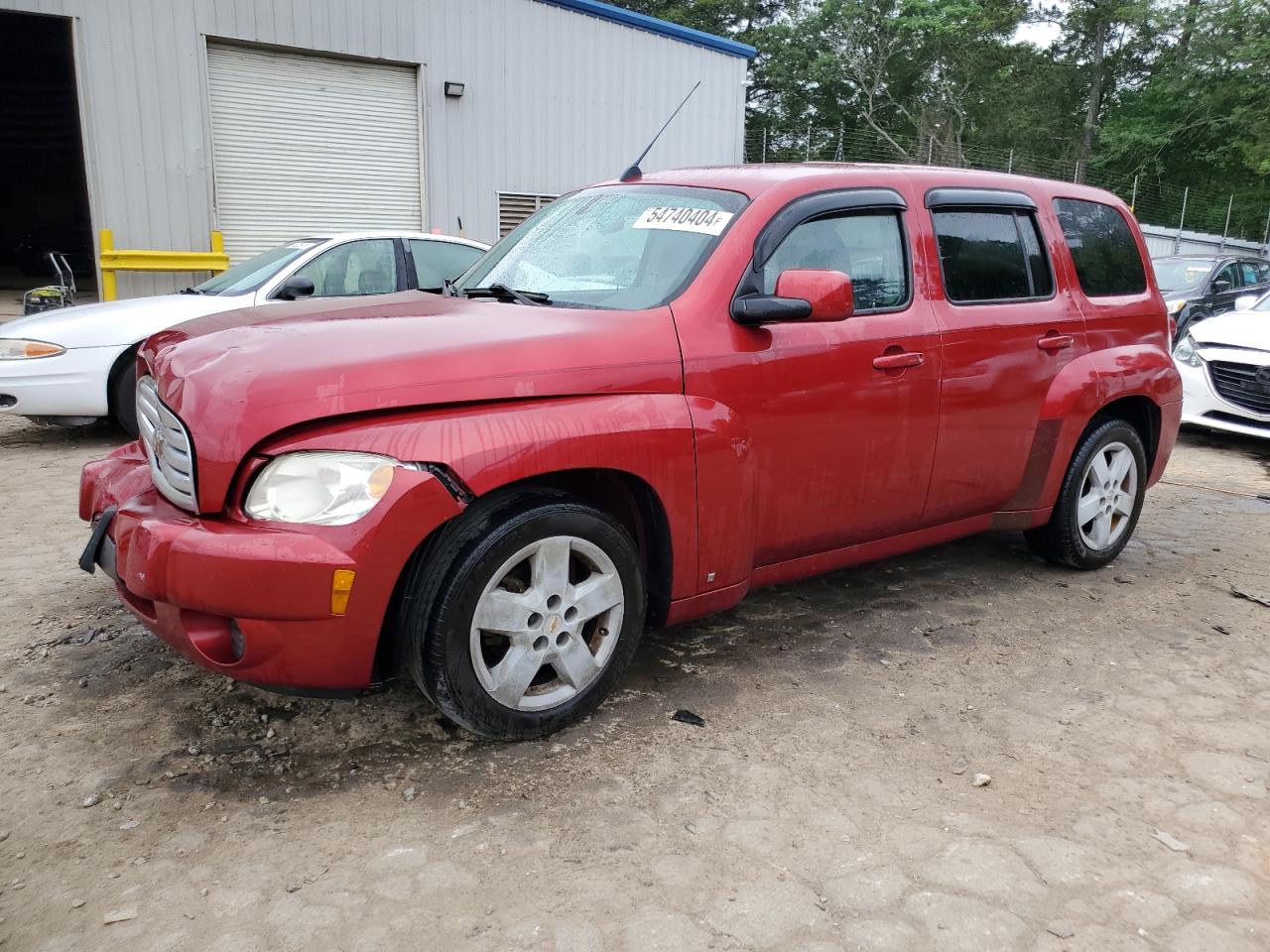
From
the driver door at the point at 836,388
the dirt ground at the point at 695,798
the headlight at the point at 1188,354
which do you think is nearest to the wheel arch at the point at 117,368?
the dirt ground at the point at 695,798

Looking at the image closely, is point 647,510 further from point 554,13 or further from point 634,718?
point 554,13

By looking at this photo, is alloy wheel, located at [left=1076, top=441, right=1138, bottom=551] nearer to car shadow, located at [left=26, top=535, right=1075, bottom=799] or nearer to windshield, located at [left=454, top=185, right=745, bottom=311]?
car shadow, located at [left=26, top=535, right=1075, bottom=799]

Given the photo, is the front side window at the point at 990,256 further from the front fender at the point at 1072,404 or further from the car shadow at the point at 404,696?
the car shadow at the point at 404,696

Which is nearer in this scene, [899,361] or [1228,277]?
[899,361]

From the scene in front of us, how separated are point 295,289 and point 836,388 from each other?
3914 mm

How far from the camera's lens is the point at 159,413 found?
2.79 metres

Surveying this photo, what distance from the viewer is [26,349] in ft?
21.0

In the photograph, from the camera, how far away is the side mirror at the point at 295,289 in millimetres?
6012

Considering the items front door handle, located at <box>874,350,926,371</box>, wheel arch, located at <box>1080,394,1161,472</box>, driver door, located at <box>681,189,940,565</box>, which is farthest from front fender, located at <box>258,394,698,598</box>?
wheel arch, located at <box>1080,394,1161,472</box>

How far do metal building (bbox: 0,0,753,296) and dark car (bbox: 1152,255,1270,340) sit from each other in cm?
729

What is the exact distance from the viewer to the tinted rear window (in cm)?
437

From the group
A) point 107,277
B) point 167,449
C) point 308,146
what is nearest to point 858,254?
point 167,449

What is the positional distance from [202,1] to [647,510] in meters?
11.6

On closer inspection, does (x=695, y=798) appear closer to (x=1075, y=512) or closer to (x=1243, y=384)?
(x=1075, y=512)
